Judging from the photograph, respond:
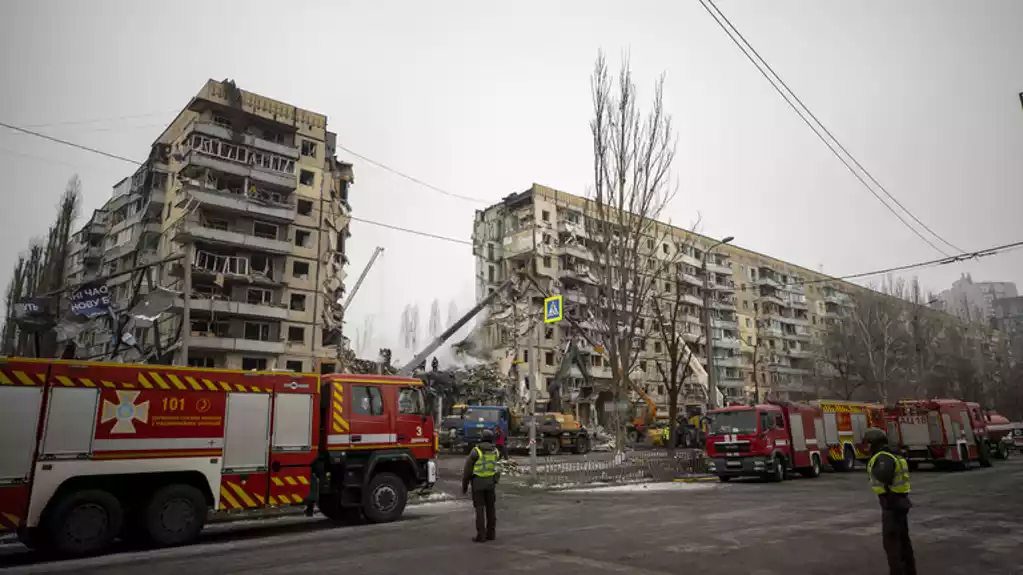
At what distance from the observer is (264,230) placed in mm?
44750

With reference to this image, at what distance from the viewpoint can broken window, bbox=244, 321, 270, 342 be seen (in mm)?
41688

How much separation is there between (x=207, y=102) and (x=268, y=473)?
39959mm

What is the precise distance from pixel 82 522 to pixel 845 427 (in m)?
26.7

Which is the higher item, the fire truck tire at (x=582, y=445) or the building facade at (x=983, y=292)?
the building facade at (x=983, y=292)

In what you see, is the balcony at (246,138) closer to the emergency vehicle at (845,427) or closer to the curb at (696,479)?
the curb at (696,479)

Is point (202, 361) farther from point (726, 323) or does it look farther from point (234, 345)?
point (726, 323)

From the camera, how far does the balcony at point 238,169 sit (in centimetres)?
4086

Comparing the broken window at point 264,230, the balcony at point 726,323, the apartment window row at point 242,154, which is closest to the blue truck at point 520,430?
the broken window at point 264,230

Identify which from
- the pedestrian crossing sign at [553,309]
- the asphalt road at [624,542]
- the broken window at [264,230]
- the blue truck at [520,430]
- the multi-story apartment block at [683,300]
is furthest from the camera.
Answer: the multi-story apartment block at [683,300]

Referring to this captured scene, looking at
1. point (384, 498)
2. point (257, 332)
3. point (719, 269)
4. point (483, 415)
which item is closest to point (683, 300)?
point (719, 269)

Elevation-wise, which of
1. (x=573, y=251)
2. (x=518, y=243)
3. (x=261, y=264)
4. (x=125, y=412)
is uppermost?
(x=518, y=243)

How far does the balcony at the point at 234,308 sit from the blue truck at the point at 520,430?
57.6 feet

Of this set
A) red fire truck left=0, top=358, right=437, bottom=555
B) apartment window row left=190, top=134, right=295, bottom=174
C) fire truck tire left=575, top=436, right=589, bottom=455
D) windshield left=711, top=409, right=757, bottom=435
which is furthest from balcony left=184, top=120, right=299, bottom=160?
Result: windshield left=711, top=409, right=757, bottom=435

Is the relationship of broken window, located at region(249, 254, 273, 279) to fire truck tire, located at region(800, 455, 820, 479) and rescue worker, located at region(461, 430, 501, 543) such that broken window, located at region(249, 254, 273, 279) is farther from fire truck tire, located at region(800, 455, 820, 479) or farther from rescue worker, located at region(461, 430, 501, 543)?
rescue worker, located at region(461, 430, 501, 543)
